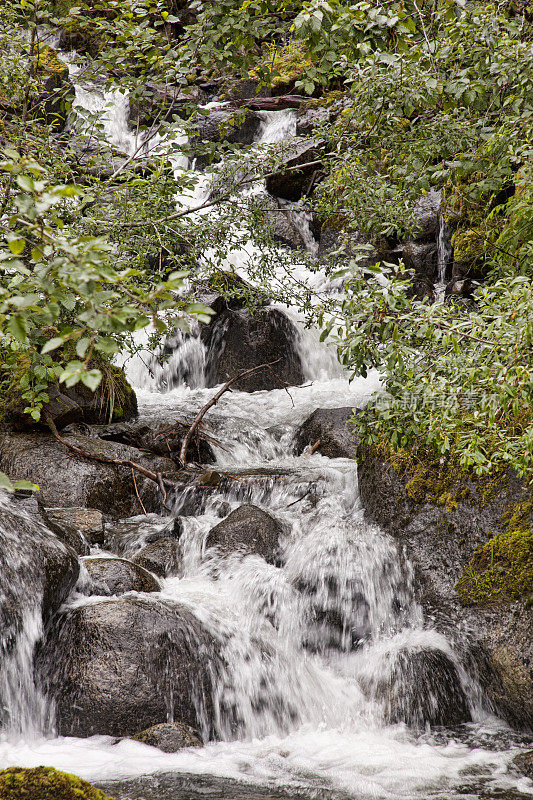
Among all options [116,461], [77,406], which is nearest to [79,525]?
[116,461]

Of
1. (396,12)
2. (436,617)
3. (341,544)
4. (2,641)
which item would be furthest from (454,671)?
(396,12)

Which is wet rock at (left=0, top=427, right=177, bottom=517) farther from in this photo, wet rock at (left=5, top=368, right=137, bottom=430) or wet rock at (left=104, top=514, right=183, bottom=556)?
wet rock at (left=104, top=514, right=183, bottom=556)

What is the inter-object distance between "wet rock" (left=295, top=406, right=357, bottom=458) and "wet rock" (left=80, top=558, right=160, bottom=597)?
4.65 meters

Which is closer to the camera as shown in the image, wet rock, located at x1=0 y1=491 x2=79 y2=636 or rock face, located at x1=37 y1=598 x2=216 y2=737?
rock face, located at x1=37 y1=598 x2=216 y2=737

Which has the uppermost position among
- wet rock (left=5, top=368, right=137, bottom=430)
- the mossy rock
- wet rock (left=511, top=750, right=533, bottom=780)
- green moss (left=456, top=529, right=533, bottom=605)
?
wet rock (left=5, top=368, right=137, bottom=430)

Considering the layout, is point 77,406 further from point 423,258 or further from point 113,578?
point 423,258

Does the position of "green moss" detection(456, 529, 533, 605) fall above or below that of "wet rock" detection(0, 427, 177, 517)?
below

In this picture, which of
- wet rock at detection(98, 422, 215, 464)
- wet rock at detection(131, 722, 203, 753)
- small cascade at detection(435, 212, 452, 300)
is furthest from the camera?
small cascade at detection(435, 212, 452, 300)

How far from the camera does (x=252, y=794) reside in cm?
376

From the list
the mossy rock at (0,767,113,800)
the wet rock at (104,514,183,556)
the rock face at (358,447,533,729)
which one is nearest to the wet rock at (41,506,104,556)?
the wet rock at (104,514,183,556)

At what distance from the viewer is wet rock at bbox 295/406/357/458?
388 inches

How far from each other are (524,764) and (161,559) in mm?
4094

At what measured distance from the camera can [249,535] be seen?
275 inches

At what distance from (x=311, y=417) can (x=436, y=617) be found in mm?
5593
